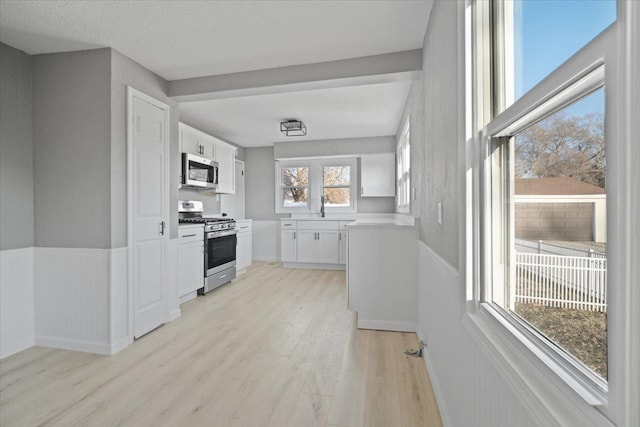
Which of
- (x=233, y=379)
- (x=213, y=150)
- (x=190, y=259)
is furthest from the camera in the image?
(x=213, y=150)

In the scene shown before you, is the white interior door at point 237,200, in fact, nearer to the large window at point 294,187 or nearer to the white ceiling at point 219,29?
the large window at point 294,187

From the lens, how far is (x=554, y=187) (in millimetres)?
691

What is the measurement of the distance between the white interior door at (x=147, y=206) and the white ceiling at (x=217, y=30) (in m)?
0.45

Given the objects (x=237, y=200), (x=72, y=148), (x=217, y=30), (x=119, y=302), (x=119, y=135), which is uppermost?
(x=217, y=30)

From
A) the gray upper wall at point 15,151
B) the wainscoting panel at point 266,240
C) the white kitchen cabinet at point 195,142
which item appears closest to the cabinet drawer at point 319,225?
the wainscoting panel at point 266,240

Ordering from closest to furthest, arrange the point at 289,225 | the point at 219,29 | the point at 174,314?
the point at 219,29, the point at 174,314, the point at 289,225

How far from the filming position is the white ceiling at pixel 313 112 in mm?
3492

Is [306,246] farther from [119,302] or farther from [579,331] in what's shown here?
[579,331]

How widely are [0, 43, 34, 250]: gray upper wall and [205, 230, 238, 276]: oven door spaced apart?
176 centimetres

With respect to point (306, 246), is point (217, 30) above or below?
above

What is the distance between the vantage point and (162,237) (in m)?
2.91

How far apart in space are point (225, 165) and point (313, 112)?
6.48 ft

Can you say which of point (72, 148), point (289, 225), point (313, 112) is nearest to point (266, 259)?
point (289, 225)

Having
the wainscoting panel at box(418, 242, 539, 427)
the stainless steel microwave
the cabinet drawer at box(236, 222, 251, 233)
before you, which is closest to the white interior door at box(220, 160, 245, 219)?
the cabinet drawer at box(236, 222, 251, 233)
